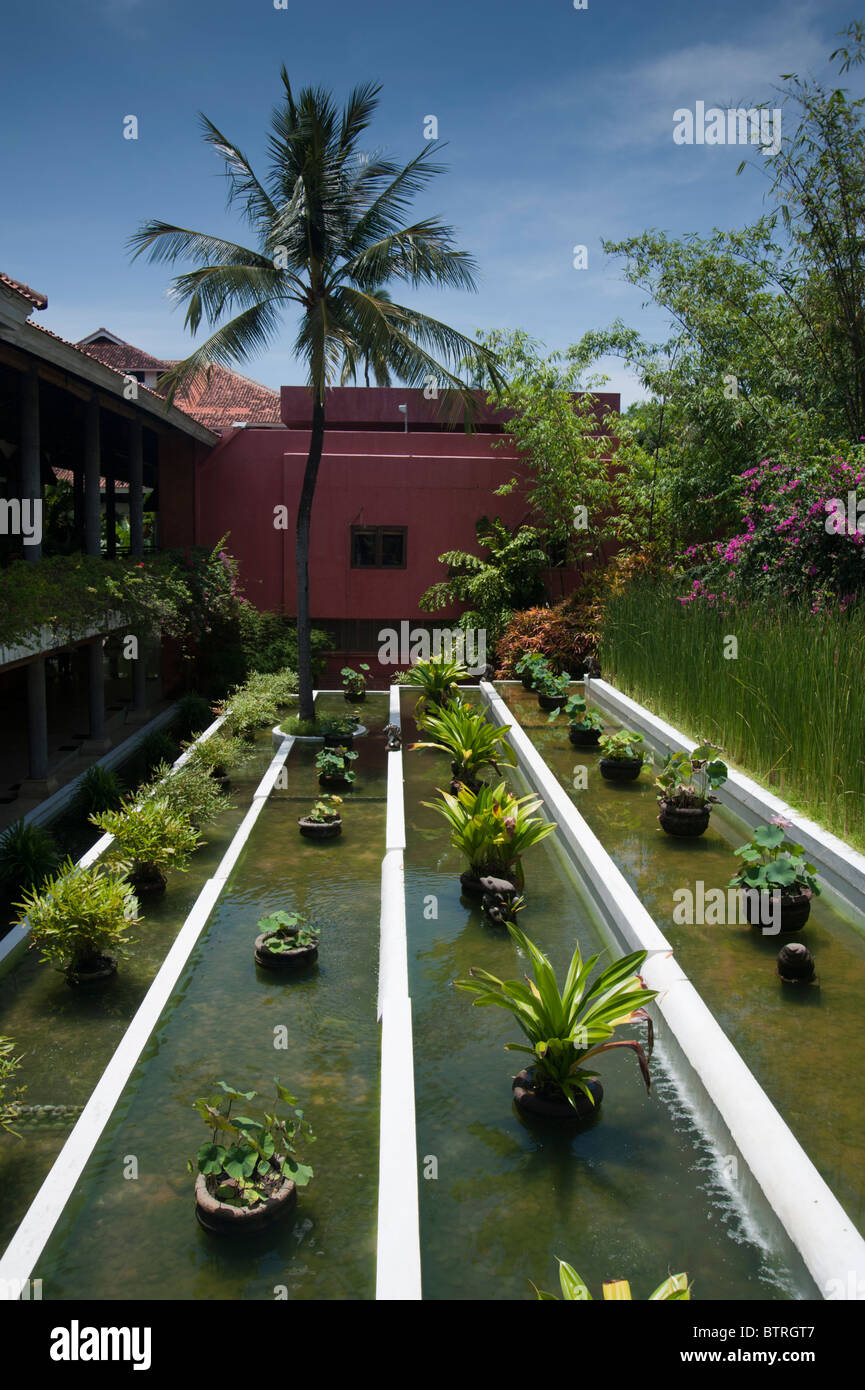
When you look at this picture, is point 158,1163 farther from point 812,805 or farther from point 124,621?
point 124,621

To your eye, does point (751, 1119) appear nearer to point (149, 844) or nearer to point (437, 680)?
point (149, 844)

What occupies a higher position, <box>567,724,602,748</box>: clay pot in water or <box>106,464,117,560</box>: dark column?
<box>106,464,117,560</box>: dark column

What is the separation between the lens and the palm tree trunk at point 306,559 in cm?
1188

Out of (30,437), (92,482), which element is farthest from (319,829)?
(92,482)

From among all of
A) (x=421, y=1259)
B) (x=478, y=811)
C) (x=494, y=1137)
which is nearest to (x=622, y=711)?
(x=478, y=811)

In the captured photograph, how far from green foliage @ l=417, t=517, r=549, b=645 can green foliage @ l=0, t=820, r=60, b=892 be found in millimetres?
9138

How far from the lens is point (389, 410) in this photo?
19.8 metres

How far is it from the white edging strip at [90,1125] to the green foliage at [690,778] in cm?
333

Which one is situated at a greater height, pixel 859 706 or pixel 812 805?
pixel 859 706

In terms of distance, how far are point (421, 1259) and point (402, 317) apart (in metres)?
10.2

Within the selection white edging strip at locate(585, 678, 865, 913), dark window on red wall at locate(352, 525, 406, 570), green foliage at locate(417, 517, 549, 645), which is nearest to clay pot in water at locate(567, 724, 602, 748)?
white edging strip at locate(585, 678, 865, 913)

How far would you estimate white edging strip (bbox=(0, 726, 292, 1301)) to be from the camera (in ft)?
11.4

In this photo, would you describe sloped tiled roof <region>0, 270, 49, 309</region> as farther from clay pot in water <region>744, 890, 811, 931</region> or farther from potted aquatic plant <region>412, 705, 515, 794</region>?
clay pot in water <region>744, 890, 811, 931</region>

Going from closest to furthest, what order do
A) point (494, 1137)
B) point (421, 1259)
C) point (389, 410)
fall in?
point (421, 1259)
point (494, 1137)
point (389, 410)
